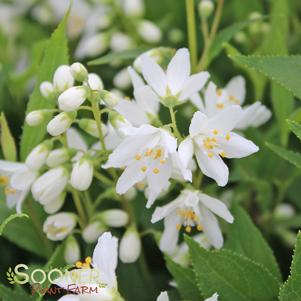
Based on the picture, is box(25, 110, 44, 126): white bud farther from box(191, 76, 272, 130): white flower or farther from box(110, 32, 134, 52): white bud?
box(110, 32, 134, 52): white bud

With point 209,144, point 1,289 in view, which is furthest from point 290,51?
point 1,289

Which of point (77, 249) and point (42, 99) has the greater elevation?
point (42, 99)

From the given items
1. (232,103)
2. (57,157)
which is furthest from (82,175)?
(232,103)

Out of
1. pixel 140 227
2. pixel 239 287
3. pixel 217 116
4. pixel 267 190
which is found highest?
pixel 217 116

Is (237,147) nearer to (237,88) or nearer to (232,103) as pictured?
(232,103)

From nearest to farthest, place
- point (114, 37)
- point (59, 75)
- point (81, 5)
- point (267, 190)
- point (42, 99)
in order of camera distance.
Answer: point (59, 75)
point (42, 99)
point (267, 190)
point (114, 37)
point (81, 5)

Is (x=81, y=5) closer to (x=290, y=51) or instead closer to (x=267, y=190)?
(x=290, y=51)

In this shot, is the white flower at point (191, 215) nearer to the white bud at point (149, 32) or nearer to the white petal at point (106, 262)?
the white petal at point (106, 262)
